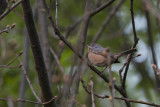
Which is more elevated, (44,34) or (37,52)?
(44,34)

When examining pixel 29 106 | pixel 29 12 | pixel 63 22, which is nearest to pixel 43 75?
pixel 29 12

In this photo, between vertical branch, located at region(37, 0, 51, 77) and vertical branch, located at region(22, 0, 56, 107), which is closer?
vertical branch, located at region(22, 0, 56, 107)

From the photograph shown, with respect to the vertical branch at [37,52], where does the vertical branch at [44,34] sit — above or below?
above

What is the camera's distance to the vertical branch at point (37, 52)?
3197mm

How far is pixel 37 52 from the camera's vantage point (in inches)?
133

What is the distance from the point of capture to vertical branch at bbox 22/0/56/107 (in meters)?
3.20

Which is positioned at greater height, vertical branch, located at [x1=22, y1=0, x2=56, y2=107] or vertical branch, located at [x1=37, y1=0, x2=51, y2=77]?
vertical branch, located at [x1=37, y1=0, x2=51, y2=77]

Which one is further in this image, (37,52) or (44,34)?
(44,34)

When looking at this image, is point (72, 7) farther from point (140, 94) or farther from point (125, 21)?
point (140, 94)

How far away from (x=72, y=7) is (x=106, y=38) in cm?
137

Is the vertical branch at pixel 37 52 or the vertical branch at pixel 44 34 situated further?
the vertical branch at pixel 44 34

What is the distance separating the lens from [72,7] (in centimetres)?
734

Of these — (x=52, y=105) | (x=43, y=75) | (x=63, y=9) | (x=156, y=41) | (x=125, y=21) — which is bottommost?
(x=52, y=105)

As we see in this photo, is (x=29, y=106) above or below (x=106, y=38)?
below
